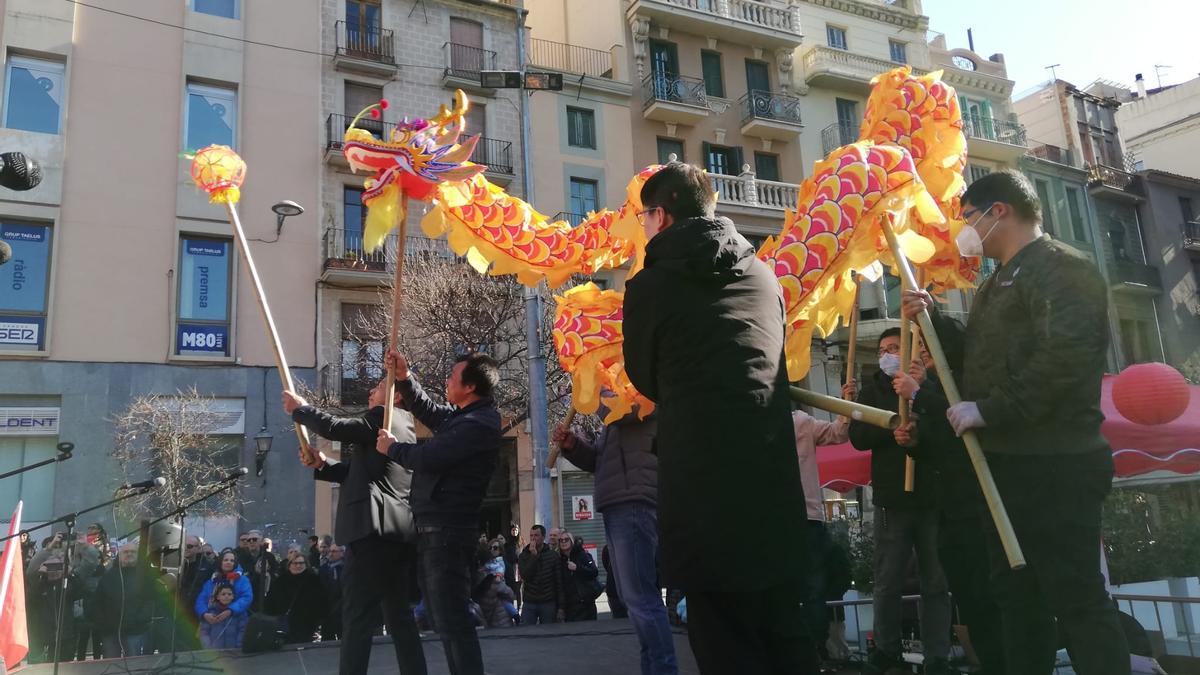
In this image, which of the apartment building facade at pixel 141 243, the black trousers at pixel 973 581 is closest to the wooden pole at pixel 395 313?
the black trousers at pixel 973 581

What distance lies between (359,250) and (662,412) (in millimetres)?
18217

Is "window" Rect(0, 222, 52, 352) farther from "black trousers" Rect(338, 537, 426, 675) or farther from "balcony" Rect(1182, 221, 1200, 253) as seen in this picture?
"balcony" Rect(1182, 221, 1200, 253)

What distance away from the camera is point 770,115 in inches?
977

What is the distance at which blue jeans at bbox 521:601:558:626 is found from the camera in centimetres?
1037

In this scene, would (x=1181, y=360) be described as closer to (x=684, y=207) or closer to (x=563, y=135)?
(x=563, y=135)

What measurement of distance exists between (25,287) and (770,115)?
18.5 meters

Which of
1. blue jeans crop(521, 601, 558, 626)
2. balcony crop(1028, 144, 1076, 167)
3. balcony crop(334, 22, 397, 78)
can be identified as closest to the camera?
blue jeans crop(521, 601, 558, 626)

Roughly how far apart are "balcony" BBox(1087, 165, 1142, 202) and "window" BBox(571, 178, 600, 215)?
19.8m

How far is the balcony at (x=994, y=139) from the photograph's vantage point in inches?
1101

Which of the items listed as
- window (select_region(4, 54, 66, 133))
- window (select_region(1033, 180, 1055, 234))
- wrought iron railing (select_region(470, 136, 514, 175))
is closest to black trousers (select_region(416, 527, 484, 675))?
window (select_region(4, 54, 66, 133))

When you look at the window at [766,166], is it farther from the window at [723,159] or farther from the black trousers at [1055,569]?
the black trousers at [1055,569]

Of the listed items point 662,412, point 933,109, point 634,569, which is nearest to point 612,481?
point 634,569

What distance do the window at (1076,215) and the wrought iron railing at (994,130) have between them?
11.2ft

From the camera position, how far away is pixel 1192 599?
399 cm
